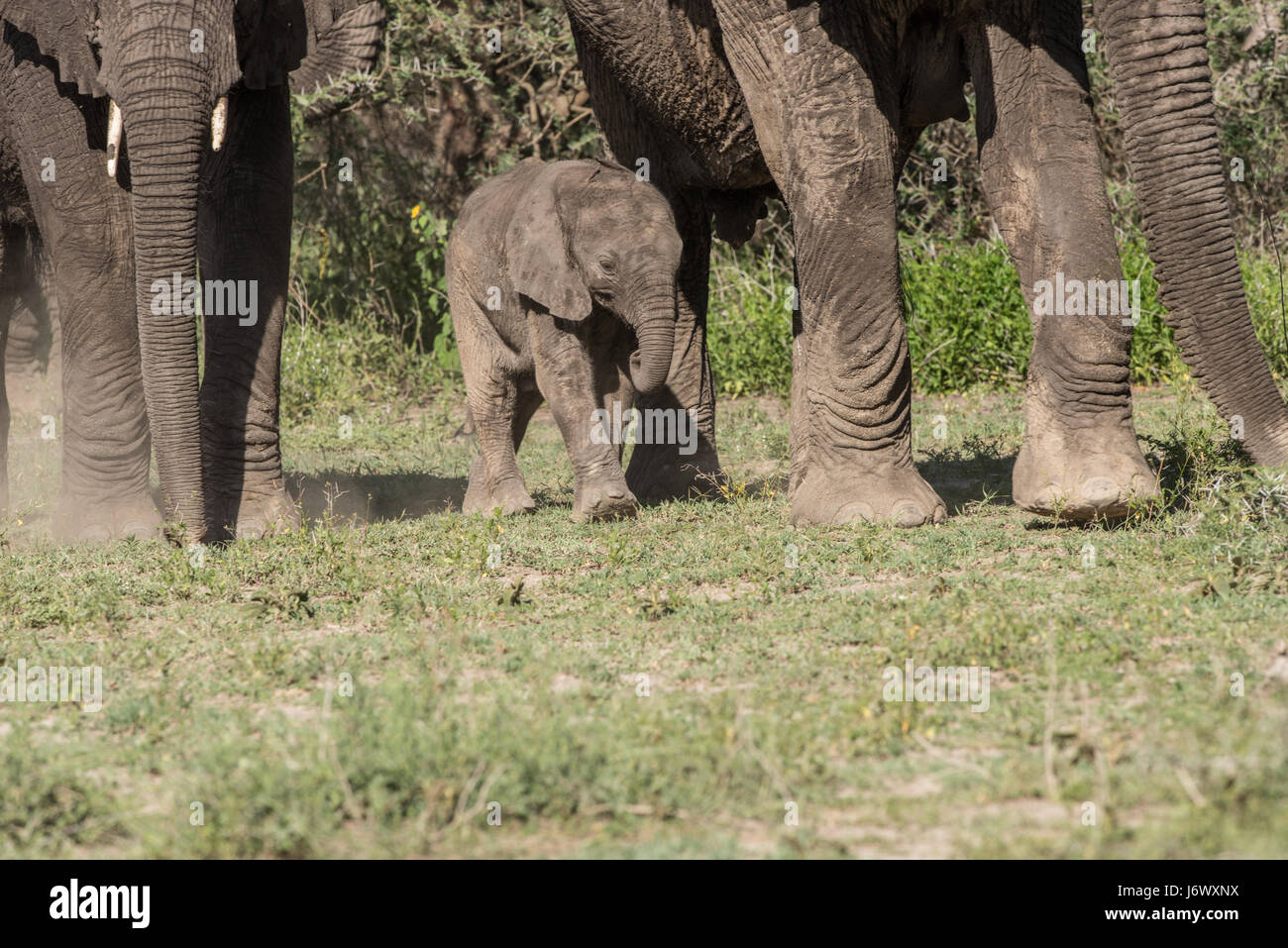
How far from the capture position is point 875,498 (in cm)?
629

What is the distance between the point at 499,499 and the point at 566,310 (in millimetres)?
1103

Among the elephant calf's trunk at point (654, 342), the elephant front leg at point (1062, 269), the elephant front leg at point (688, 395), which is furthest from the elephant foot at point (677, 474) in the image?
the elephant front leg at point (1062, 269)

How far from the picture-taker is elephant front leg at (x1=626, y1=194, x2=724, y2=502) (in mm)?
7727

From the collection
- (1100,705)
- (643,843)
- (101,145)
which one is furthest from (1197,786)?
(101,145)

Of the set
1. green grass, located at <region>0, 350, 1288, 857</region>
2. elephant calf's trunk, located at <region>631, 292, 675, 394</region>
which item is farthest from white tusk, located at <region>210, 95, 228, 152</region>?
elephant calf's trunk, located at <region>631, 292, 675, 394</region>

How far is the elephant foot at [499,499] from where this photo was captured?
7.34m

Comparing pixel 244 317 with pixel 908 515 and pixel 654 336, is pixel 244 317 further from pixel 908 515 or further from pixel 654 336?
pixel 908 515

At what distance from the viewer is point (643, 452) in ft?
25.8

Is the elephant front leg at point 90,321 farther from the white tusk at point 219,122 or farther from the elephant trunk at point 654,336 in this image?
the elephant trunk at point 654,336

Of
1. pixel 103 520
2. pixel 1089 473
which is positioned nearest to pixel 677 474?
pixel 1089 473

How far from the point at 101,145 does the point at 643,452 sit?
289cm

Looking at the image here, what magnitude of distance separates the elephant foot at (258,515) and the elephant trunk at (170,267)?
0.78m

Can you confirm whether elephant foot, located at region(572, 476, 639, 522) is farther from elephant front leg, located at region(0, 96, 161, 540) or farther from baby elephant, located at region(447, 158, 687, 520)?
elephant front leg, located at region(0, 96, 161, 540)
